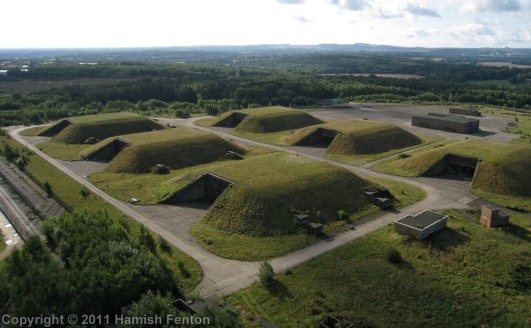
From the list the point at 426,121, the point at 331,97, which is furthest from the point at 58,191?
the point at 331,97

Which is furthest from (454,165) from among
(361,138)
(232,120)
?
(232,120)

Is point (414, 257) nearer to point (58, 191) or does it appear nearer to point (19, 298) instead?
point (19, 298)

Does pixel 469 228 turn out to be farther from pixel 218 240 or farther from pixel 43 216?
pixel 43 216

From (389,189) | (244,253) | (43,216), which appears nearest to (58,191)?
(43,216)

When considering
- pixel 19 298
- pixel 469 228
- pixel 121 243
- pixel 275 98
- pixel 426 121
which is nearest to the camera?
pixel 19 298

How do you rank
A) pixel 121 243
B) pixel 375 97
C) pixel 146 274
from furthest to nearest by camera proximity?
pixel 375 97 → pixel 121 243 → pixel 146 274

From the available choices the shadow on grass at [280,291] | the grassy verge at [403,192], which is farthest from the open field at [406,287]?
the grassy verge at [403,192]

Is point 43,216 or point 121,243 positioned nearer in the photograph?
point 121,243

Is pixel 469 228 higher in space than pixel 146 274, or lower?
lower

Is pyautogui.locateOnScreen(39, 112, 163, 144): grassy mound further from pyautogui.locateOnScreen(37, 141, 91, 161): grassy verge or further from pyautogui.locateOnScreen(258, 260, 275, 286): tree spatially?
pyautogui.locateOnScreen(258, 260, 275, 286): tree
